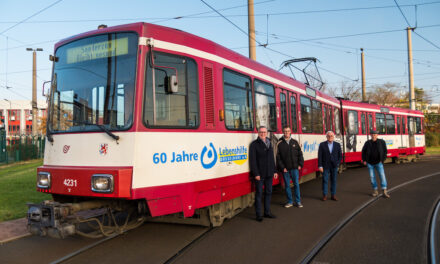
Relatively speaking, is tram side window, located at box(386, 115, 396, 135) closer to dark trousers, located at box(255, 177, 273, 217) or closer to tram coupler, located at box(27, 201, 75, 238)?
dark trousers, located at box(255, 177, 273, 217)

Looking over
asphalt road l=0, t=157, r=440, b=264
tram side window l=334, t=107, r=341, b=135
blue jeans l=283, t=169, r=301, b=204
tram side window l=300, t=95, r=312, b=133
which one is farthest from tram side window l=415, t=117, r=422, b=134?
blue jeans l=283, t=169, r=301, b=204

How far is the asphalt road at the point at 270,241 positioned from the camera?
185 inches

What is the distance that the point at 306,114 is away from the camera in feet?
35.0

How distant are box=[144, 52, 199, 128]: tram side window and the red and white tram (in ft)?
0.05

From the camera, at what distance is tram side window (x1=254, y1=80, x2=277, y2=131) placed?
7.35 m

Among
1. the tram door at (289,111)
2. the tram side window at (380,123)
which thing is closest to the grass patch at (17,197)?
the tram door at (289,111)

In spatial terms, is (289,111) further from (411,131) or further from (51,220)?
(411,131)

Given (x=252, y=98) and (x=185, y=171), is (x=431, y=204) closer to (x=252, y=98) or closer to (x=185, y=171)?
(x=252, y=98)

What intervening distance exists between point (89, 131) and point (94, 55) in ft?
3.65

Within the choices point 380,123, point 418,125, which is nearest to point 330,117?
point 380,123

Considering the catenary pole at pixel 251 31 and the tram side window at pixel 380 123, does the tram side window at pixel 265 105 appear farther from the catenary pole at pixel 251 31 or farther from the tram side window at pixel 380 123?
the tram side window at pixel 380 123

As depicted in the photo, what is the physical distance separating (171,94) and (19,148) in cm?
2328

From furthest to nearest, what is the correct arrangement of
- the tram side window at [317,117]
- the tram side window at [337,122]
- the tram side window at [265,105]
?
the tram side window at [337,122], the tram side window at [317,117], the tram side window at [265,105]

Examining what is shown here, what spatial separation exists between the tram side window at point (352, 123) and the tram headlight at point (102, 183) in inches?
543
